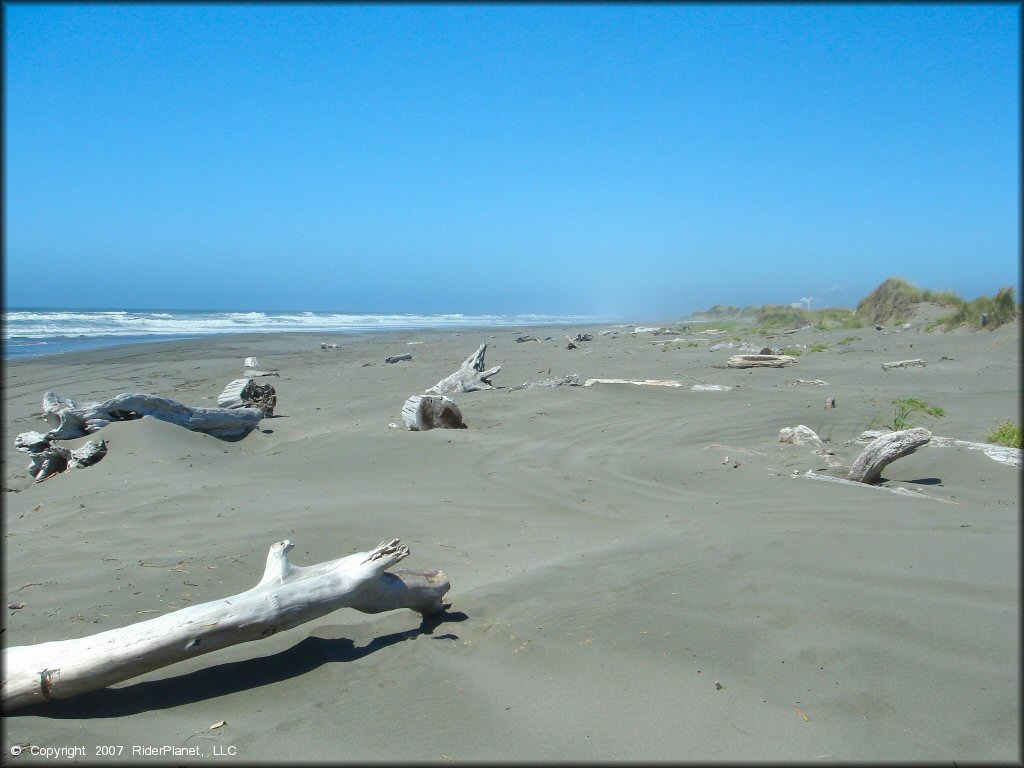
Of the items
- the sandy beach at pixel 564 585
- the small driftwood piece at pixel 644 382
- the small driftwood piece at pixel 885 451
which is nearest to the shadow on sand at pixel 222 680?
the sandy beach at pixel 564 585

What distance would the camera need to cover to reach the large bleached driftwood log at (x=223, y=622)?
3.09m

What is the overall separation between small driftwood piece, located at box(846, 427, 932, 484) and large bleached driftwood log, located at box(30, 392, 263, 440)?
722 cm

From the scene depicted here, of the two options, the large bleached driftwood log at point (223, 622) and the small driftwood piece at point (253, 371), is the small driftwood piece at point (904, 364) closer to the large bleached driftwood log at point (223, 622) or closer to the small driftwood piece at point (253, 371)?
the large bleached driftwood log at point (223, 622)

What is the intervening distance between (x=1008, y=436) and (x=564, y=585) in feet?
16.0

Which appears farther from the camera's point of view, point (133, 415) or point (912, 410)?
point (133, 415)

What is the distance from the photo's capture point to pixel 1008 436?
6.62 meters

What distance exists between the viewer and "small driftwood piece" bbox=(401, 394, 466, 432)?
8922mm

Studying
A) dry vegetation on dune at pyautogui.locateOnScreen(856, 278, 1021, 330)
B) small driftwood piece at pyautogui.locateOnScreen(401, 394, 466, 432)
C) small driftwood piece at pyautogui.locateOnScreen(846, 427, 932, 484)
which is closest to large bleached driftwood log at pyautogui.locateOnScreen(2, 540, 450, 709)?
small driftwood piece at pyautogui.locateOnScreen(846, 427, 932, 484)

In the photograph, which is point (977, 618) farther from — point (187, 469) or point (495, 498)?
point (187, 469)

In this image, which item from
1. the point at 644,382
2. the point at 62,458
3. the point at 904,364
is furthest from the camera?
the point at 904,364

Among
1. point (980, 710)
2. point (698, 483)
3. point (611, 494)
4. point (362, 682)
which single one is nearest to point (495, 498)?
point (611, 494)

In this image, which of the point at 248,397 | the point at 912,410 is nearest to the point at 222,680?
the point at 248,397

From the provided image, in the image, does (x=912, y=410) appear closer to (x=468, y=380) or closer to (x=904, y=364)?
(x=904, y=364)

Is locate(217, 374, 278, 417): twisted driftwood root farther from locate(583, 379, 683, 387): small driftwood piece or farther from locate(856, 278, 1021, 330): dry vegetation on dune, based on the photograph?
locate(856, 278, 1021, 330): dry vegetation on dune
